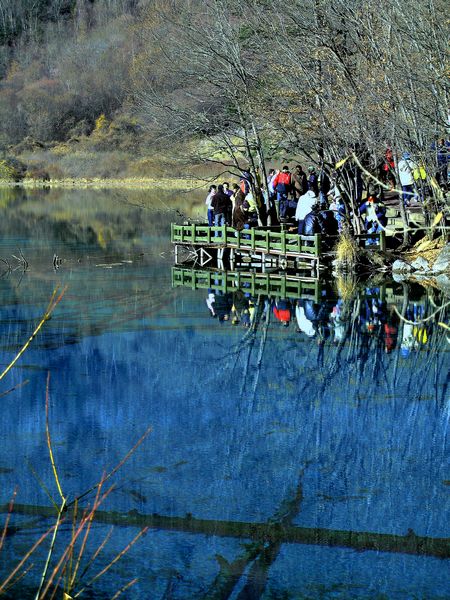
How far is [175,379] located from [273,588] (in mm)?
7006

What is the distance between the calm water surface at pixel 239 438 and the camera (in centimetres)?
859

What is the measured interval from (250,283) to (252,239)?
8.01 ft

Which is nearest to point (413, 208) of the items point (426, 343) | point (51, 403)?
point (426, 343)

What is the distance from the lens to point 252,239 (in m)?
26.8

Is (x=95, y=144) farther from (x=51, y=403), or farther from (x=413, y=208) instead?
(x=51, y=403)

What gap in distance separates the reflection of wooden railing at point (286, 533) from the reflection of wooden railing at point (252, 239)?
15.7 m

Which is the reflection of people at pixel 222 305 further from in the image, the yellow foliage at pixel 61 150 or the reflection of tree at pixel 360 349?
the yellow foliage at pixel 61 150

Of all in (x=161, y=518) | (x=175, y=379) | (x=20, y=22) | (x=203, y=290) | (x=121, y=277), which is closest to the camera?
(x=161, y=518)

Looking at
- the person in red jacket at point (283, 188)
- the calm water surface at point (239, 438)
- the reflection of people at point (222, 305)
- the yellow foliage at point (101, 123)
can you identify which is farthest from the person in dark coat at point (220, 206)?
the yellow foliage at point (101, 123)

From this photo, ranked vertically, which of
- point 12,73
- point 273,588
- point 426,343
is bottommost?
point 273,588

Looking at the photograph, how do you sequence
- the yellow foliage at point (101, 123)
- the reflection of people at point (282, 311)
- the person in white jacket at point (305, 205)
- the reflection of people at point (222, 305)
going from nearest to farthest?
the reflection of people at point (282, 311) → the reflection of people at point (222, 305) → the person in white jacket at point (305, 205) → the yellow foliage at point (101, 123)

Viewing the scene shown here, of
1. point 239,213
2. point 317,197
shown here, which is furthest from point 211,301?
point 239,213

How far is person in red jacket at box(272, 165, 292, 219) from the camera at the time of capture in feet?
97.5

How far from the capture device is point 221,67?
1198 inches
